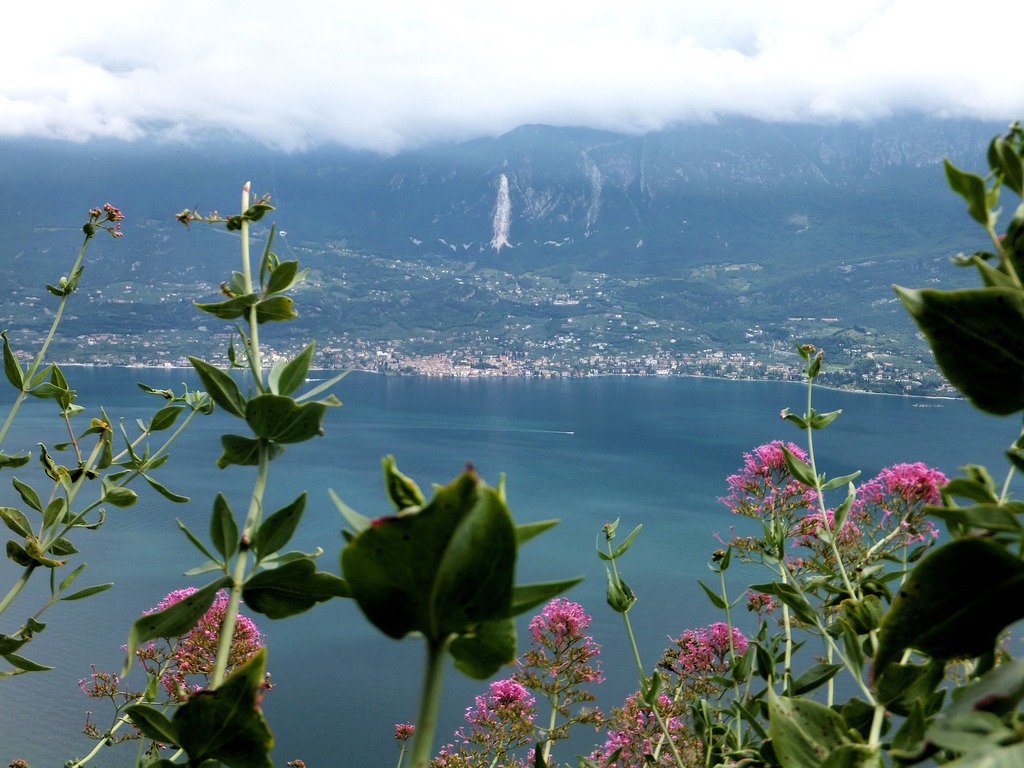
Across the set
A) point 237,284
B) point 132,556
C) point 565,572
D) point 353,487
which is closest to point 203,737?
point 237,284

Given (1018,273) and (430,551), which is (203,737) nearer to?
(430,551)

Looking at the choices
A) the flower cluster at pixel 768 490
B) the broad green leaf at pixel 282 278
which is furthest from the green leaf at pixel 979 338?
the flower cluster at pixel 768 490

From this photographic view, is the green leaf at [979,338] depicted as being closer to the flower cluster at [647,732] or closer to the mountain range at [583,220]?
the flower cluster at [647,732]

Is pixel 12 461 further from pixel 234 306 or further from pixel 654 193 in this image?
pixel 654 193

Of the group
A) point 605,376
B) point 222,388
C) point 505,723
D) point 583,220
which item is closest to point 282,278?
point 222,388

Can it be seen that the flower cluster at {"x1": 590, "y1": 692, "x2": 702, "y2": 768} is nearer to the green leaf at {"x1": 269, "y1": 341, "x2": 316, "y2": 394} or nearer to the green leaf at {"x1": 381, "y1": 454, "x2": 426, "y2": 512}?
the green leaf at {"x1": 269, "y1": 341, "x2": 316, "y2": 394}

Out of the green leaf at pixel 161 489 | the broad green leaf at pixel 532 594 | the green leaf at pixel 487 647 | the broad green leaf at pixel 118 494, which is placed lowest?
the broad green leaf at pixel 118 494
